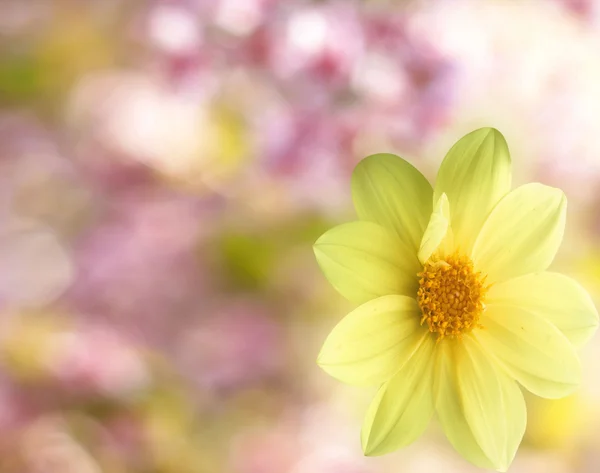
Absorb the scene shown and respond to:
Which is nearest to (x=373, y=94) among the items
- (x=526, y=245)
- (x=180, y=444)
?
(x=526, y=245)

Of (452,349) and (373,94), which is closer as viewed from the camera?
(452,349)

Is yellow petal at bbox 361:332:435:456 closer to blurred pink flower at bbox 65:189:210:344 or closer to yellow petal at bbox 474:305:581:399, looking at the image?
yellow petal at bbox 474:305:581:399

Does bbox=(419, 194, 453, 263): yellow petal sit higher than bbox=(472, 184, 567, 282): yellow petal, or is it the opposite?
Result: bbox=(472, 184, 567, 282): yellow petal

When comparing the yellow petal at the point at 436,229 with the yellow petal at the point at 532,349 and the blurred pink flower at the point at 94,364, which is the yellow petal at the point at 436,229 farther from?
the blurred pink flower at the point at 94,364

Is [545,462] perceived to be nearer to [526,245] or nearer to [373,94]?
[526,245]

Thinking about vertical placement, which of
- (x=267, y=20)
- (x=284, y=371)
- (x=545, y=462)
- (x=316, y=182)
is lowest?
(x=545, y=462)

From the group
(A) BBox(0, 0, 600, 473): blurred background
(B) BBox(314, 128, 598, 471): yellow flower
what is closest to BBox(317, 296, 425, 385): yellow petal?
(B) BBox(314, 128, 598, 471): yellow flower

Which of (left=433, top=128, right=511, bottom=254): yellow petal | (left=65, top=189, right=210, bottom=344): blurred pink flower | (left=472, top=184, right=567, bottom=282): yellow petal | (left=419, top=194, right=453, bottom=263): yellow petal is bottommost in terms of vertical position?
(left=419, top=194, right=453, bottom=263): yellow petal
